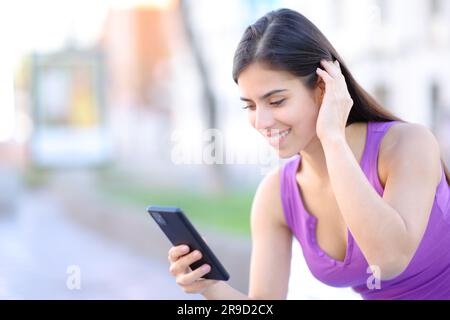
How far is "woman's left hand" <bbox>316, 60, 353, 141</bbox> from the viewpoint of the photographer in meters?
1.58

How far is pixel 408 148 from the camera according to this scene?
1641 millimetres

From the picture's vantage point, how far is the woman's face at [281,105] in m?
1.64

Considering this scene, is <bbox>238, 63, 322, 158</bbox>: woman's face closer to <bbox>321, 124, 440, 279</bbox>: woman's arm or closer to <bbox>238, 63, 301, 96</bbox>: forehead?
<bbox>238, 63, 301, 96</bbox>: forehead

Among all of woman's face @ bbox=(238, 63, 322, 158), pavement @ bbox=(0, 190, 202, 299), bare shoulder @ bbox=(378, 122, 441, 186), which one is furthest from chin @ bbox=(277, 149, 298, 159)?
pavement @ bbox=(0, 190, 202, 299)

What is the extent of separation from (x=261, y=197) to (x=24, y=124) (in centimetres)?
2233

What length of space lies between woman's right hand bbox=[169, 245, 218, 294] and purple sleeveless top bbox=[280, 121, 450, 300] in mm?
287

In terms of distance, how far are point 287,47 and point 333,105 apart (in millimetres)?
179

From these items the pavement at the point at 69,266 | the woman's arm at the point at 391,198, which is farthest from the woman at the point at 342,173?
→ the pavement at the point at 69,266

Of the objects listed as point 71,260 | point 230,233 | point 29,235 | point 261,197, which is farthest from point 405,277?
point 29,235

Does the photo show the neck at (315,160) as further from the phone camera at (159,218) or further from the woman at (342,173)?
the phone camera at (159,218)

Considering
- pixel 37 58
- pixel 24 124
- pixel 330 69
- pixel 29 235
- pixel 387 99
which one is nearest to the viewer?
pixel 330 69

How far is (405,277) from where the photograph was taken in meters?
1.73

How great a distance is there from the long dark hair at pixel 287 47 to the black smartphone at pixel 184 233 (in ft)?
1.28
